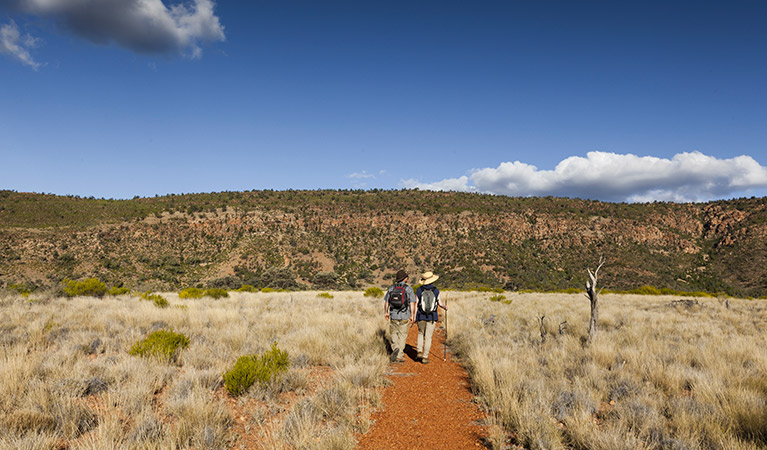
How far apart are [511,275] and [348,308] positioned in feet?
127

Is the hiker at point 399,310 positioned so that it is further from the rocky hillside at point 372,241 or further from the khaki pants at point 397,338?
the rocky hillside at point 372,241

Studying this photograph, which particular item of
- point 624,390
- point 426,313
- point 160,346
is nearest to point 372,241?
point 426,313

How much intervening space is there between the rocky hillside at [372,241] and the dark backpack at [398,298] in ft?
117

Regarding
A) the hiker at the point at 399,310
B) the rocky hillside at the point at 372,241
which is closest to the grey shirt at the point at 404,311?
the hiker at the point at 399,310

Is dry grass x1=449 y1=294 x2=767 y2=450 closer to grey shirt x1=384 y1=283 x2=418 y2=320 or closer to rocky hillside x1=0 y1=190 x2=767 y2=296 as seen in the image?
grey shirt x1=384 y1=283 x2=418 y2=320

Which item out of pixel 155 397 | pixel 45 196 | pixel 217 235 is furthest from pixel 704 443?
pixel 45 196

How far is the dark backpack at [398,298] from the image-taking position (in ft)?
25.4

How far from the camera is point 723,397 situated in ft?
15.1

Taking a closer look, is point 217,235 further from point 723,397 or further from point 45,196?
point 723,397

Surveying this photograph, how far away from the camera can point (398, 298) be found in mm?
7742

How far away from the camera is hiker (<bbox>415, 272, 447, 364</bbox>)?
7.87m

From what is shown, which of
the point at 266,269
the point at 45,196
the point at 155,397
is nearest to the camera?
the point at 155,397

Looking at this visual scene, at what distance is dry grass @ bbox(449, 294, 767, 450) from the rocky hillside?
36.0 m

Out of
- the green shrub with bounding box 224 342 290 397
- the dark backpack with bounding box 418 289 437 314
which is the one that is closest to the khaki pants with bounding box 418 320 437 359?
the dark backpack with bounding box 418 289 437 314
